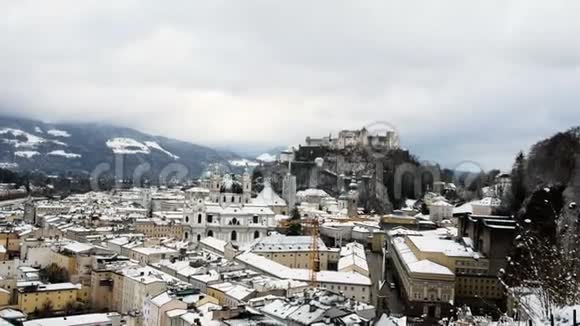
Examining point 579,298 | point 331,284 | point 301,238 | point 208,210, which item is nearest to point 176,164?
point 208,210

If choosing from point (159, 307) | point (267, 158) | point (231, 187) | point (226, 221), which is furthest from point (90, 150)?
point (159, 307)

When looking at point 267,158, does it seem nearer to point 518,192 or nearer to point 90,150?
point 518,192

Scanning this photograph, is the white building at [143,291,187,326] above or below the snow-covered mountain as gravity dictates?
below

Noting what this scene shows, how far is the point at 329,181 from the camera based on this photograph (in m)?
60.4

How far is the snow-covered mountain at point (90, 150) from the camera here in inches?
4656

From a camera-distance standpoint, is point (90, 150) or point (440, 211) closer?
point (440, 211)

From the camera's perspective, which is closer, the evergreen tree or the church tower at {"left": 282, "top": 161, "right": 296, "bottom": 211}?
the evergreen tree

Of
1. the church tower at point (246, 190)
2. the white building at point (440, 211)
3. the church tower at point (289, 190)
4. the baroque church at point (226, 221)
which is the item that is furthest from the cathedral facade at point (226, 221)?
the church tower at point (289, 190)

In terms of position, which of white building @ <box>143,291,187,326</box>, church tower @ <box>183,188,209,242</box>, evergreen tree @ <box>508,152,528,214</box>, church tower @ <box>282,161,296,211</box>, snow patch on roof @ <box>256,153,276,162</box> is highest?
snow patch on roof @ <box>256,153,276,162</box>

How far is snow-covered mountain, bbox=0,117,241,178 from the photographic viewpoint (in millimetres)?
118250

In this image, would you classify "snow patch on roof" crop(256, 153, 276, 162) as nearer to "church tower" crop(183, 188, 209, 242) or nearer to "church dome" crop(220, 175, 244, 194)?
"church dome" crop(220, 175, 244, 194)

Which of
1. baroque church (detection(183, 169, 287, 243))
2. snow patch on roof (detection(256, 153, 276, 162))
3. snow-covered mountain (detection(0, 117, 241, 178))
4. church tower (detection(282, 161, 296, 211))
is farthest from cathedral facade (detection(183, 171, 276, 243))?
snow-covered mountain (detection(0, 117, 241, 178))

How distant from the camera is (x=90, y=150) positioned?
140m

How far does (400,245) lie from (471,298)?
7.53 metres
